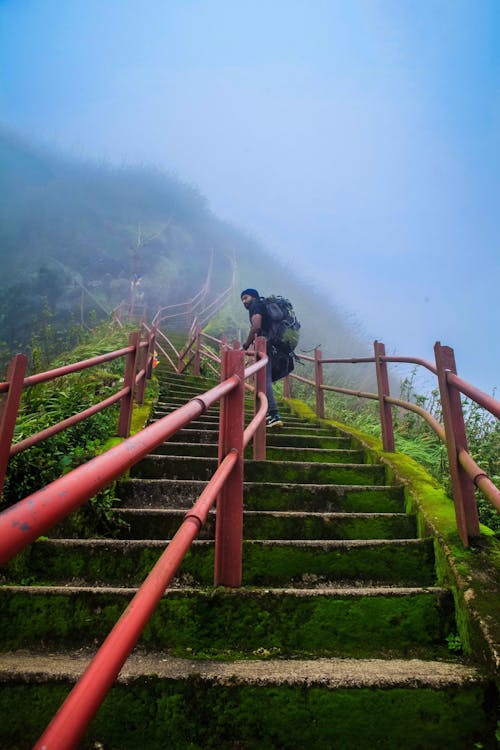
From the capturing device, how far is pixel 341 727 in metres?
1.39

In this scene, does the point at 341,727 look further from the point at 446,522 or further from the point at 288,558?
the point at 446,522

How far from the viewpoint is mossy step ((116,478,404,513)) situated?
2.82 m

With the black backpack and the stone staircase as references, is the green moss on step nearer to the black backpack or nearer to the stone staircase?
the stone staircase

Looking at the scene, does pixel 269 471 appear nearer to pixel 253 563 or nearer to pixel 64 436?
pixel 253 563

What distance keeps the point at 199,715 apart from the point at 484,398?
1.62 metres

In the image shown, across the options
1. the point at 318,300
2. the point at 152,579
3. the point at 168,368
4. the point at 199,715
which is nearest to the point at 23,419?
the point at 199,715

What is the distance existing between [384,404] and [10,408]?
9.96 feet

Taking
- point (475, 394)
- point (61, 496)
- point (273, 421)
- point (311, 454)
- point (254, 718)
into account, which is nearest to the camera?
point (61, 496)

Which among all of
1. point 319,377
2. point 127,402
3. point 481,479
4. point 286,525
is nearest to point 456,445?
point 481,479

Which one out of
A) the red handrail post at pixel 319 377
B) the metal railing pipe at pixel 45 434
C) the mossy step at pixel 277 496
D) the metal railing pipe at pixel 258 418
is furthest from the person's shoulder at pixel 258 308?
the mossy step at pixel 277 496

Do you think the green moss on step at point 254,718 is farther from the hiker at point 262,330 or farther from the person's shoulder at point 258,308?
the person's shoulder at point 258,308

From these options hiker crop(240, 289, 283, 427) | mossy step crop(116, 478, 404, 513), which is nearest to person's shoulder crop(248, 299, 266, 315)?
hiker crop(240, 289, 283, 427)

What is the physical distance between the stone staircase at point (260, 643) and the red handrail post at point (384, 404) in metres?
1.19

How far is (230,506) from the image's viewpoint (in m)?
1.80
